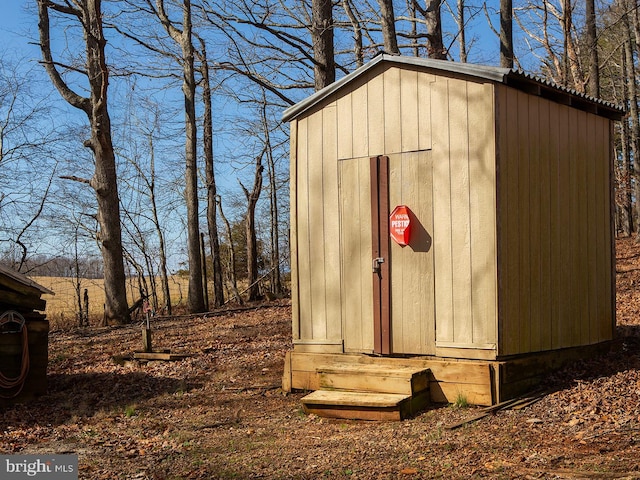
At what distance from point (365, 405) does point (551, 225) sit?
3.14 m

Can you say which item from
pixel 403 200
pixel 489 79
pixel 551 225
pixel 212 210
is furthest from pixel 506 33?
pixel 212 210

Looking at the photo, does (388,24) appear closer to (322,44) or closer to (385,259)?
(322,44)

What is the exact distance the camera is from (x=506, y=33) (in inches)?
571

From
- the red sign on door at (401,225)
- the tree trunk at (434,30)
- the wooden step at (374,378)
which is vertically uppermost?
the tree trunk at (434,30)

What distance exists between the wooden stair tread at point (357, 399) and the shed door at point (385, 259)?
0.70 meters

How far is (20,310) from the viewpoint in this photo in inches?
344

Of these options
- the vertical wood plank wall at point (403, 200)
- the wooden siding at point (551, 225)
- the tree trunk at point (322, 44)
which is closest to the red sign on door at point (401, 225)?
the vertical wood plank wall at point (403, 200)

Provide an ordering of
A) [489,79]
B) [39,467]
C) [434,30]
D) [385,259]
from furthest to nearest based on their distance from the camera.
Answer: [434,30], [385,259], [489,79], [39,467]

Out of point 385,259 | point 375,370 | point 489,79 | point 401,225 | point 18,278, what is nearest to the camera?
point 489,79

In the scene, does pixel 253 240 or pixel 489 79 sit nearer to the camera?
pixel 489 79

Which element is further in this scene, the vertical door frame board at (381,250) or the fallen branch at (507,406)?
the vertical door frame board at (381,250)

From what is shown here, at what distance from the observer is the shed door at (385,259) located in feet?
24.8

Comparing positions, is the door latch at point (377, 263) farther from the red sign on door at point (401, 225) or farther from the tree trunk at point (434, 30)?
the tree trunk at point (434, 30)

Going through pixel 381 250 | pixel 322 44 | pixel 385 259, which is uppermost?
pixel 322 44
